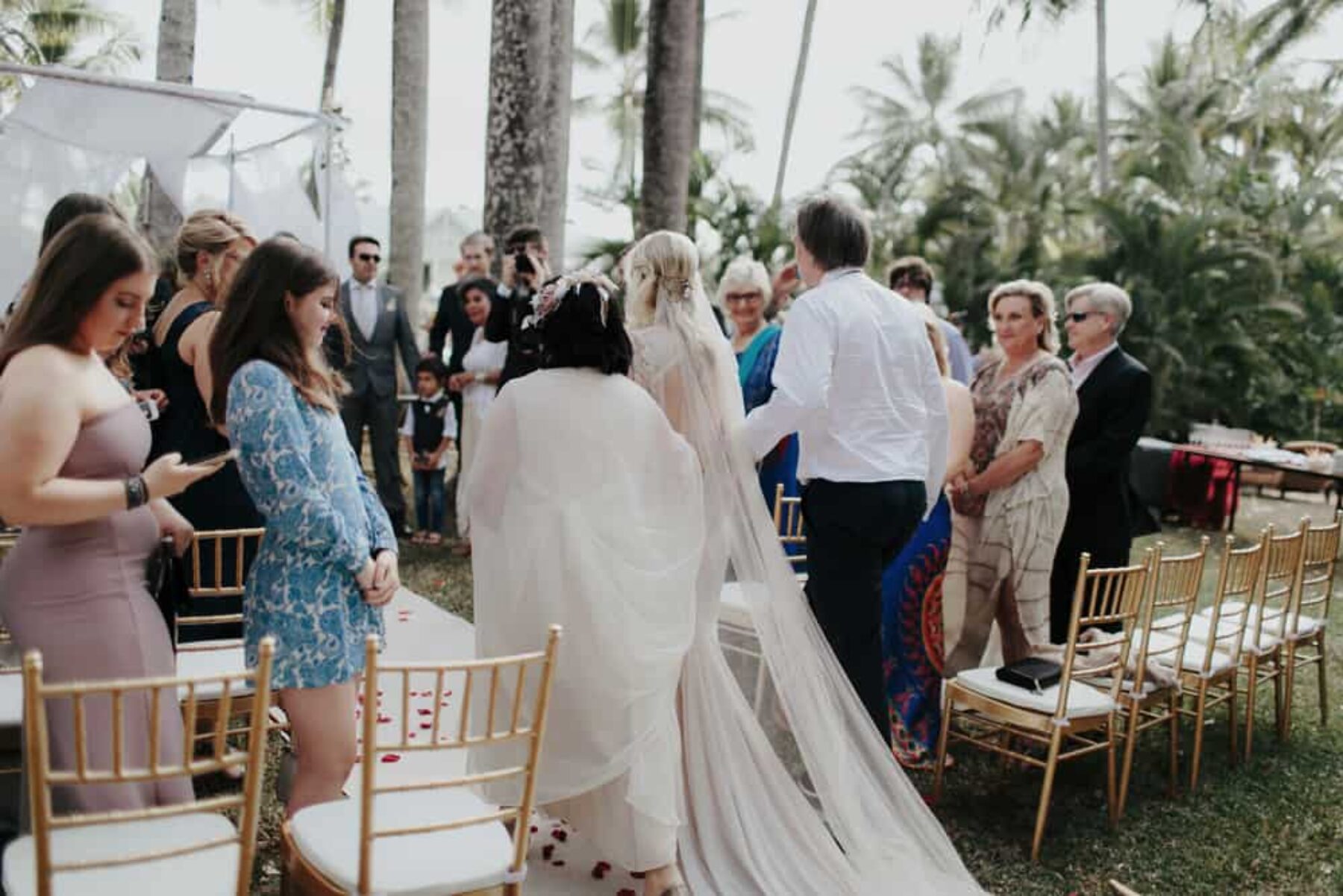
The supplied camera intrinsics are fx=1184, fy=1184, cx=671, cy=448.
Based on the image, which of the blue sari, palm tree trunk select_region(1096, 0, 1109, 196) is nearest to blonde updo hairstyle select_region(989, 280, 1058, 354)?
A: the blue sari

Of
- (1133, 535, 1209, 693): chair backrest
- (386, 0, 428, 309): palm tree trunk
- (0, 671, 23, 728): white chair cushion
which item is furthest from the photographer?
(386, 0, 428, 309): palm tree trunk

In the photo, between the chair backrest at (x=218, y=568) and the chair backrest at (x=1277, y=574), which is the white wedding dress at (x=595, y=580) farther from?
the chair backrest at (x=1277, y=574)

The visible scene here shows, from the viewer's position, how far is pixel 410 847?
2354 millimetres

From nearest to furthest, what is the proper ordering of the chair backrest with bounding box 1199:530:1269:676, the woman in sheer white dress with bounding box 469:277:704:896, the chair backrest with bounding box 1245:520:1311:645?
1. the woman in sheer white dress with bounding box 469:277:704:896
2. the chair backrest with bounding box 1199:530:1269:676
3. the chair backrest with bounding box 1245:520:1311:645

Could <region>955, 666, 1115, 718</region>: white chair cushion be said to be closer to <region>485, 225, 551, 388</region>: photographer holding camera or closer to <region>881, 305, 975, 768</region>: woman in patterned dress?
<region>881, 305, 975, 768</region>: woman in patterned dress

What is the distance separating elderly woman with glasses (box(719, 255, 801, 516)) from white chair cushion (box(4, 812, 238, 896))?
11.3ft

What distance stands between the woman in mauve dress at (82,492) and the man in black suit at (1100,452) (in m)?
3.75

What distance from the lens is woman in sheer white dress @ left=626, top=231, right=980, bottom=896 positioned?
325cm

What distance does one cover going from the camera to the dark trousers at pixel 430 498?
7719mm

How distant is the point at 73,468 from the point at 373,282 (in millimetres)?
5593

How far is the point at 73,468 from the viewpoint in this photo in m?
2.35

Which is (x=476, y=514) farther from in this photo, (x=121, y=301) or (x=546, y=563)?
(x=121, y=301)

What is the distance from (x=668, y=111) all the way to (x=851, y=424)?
5030 millimetres

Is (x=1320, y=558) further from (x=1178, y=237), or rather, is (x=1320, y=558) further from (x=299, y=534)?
(x=1178, y=237)
